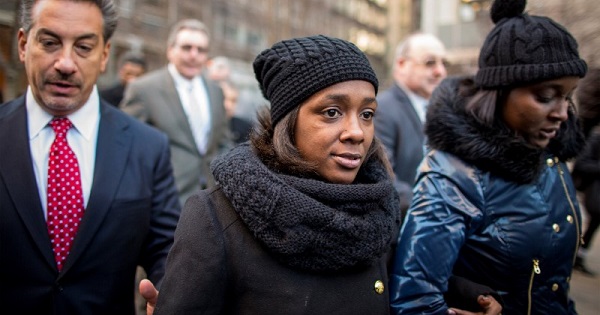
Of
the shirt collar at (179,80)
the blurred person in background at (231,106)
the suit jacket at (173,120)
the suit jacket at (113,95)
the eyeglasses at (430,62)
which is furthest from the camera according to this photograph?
the blurred person in background at (231,106)

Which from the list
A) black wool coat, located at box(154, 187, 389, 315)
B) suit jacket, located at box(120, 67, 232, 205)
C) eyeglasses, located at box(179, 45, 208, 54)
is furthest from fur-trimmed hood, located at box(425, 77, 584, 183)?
eyeglasses, located at box(179, 45, 208, 54)

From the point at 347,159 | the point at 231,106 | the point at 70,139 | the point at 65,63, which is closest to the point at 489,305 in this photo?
the point at 347,159

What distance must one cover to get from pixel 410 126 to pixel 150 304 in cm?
255

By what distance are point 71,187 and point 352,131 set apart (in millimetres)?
1220

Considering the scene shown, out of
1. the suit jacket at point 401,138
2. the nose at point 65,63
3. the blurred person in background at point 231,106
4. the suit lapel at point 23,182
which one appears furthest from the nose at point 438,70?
the suit lapel at point 23,182

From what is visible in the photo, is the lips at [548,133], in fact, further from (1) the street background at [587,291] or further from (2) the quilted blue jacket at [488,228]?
(1) the street background at [587,291]

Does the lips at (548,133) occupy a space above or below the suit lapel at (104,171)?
above

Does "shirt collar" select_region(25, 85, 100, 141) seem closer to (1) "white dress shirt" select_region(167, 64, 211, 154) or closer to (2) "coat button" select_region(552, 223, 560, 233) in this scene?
(1) "white dress shirt" select_region(167, 64, 211, 154)

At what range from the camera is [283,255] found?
60.0 inches

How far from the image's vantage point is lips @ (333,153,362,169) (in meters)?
1.62

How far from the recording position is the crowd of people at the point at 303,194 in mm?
1538

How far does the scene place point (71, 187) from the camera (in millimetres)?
2053

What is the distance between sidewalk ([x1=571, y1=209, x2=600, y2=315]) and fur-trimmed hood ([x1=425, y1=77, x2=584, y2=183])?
3.36 meters

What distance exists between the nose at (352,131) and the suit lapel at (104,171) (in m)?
1.09
